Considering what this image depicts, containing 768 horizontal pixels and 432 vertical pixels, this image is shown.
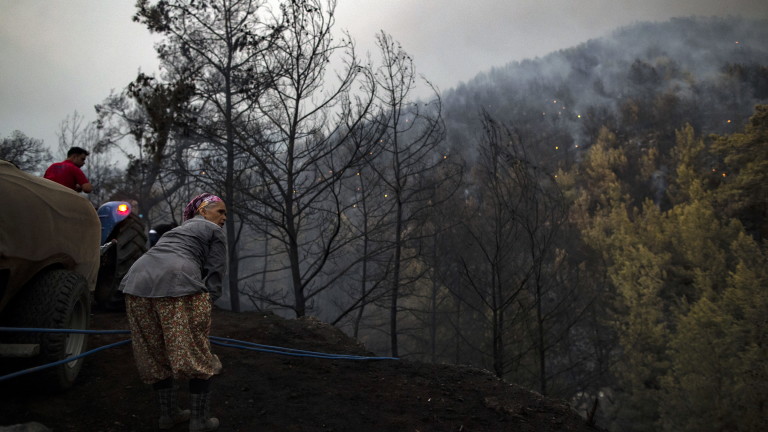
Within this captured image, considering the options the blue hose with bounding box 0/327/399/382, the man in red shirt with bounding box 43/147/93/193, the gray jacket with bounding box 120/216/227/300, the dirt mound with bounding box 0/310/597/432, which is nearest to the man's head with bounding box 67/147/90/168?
the man in red shirt with bounding box 43/147/93/193

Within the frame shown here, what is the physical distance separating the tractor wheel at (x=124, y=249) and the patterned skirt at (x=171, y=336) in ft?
11.2

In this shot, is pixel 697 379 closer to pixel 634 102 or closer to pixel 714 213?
pixel 714 213

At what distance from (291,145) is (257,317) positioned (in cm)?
249

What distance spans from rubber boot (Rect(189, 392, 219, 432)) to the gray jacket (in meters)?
0.61

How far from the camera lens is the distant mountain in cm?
6981

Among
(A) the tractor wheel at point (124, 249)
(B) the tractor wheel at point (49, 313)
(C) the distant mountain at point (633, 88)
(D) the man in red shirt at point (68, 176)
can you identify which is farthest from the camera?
A: (C) the distant mountain at point (633, 88)

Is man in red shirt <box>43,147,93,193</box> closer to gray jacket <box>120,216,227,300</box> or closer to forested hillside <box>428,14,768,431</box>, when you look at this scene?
gray jacket <box>120,216,227,300</box>

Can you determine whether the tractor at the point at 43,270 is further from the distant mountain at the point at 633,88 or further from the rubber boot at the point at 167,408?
the distant mountain at the point at 633,88

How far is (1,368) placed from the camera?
3.14m

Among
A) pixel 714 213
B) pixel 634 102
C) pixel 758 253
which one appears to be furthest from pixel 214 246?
pixel 634 102

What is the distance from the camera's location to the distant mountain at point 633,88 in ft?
229

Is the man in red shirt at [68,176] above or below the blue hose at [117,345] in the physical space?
above

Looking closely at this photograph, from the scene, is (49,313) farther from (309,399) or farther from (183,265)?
(309,399)

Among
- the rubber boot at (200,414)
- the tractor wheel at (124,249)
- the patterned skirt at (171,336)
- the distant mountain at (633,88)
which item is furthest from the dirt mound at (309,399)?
the distant mountain at (633,88)
